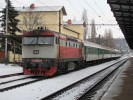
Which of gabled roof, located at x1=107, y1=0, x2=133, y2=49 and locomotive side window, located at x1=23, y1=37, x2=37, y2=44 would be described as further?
locomotive side window, located at x1=23, y1=37, x2=37, y2=44

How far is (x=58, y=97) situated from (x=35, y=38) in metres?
10.3

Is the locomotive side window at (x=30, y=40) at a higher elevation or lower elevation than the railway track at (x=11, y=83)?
higher

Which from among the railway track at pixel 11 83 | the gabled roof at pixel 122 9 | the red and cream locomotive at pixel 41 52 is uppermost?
the gabled roof at pixel 122 9

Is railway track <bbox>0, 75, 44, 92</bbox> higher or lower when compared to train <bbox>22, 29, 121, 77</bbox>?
lower

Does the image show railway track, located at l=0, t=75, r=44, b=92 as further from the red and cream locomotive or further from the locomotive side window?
the locomotive side window

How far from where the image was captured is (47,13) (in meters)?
70.4

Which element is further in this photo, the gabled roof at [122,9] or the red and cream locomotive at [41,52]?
the red and cream locomotive at [41,52]

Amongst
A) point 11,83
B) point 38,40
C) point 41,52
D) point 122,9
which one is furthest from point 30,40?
point 122,9

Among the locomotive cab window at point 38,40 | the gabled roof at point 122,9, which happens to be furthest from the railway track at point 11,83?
the gabled roof at point 122,9

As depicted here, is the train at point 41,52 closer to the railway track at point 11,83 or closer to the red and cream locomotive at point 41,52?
the red and cream locomotive at point 41,52

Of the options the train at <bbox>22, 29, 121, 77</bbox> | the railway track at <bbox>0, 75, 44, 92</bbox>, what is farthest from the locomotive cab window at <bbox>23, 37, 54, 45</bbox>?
A: the railway track at <bbox>0, 75, 44, 92</bbox>

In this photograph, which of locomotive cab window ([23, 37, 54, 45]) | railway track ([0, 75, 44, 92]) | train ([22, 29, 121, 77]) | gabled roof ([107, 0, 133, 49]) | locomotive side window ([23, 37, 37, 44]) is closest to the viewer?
railway track ([0, 75, 44, 92])

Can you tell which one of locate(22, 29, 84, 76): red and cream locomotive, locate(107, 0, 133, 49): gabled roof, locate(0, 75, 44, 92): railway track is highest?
locate(107, 0, 133, 49): gabled roof

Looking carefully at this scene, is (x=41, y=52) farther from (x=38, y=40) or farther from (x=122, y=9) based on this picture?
(x=122, y=9)
